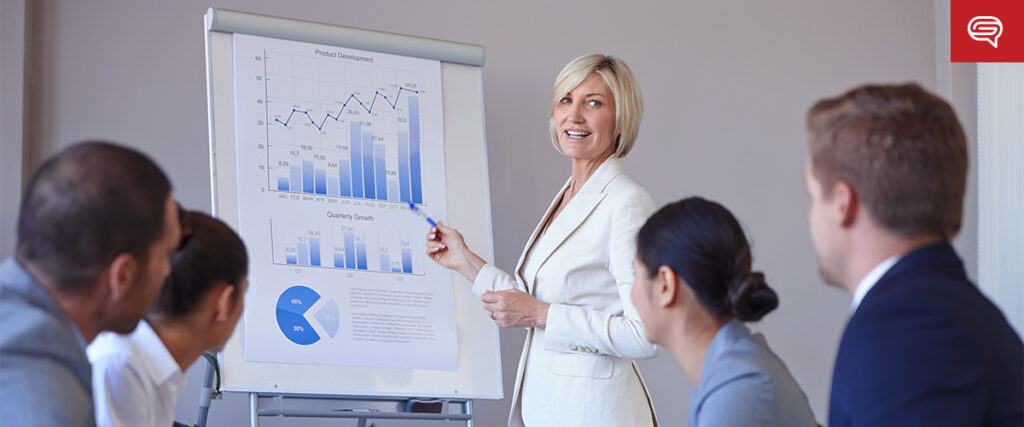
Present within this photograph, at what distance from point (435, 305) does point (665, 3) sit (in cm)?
166

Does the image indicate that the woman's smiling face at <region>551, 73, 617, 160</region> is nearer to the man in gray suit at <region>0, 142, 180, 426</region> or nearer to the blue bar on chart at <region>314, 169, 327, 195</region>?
the blue bar on chart at <region>314, 169, 327, 195</region>

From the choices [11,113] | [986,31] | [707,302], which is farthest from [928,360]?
[986,31]

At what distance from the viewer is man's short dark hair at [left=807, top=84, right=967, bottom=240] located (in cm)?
114

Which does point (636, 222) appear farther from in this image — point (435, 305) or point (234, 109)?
point (234, 109)

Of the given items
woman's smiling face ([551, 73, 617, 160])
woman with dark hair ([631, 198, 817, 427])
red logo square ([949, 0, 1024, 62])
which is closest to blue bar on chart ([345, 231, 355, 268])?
woman's smiling face ([551, 73, 617, 160])

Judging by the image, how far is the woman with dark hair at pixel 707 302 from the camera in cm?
148

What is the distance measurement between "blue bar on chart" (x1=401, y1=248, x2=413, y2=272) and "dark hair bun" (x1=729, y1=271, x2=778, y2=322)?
4.16 feet

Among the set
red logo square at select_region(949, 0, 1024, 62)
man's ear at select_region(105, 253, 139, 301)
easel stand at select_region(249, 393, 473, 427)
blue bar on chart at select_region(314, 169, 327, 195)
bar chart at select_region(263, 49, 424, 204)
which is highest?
red logo square at select_region(949, 0, 1024, 62)

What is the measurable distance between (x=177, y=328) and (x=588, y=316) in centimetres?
103

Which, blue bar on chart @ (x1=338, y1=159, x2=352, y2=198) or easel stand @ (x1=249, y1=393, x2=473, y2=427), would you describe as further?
blue bar on chart @ (x1=338, y1=159, x2=352, y2=198)

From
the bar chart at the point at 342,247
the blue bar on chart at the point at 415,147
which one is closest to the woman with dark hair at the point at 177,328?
the bar chart at the point at 342,247

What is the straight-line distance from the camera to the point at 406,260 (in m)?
2.68

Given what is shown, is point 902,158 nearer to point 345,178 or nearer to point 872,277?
point 872,277

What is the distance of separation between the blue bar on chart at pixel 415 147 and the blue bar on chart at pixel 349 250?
9.0 inches
